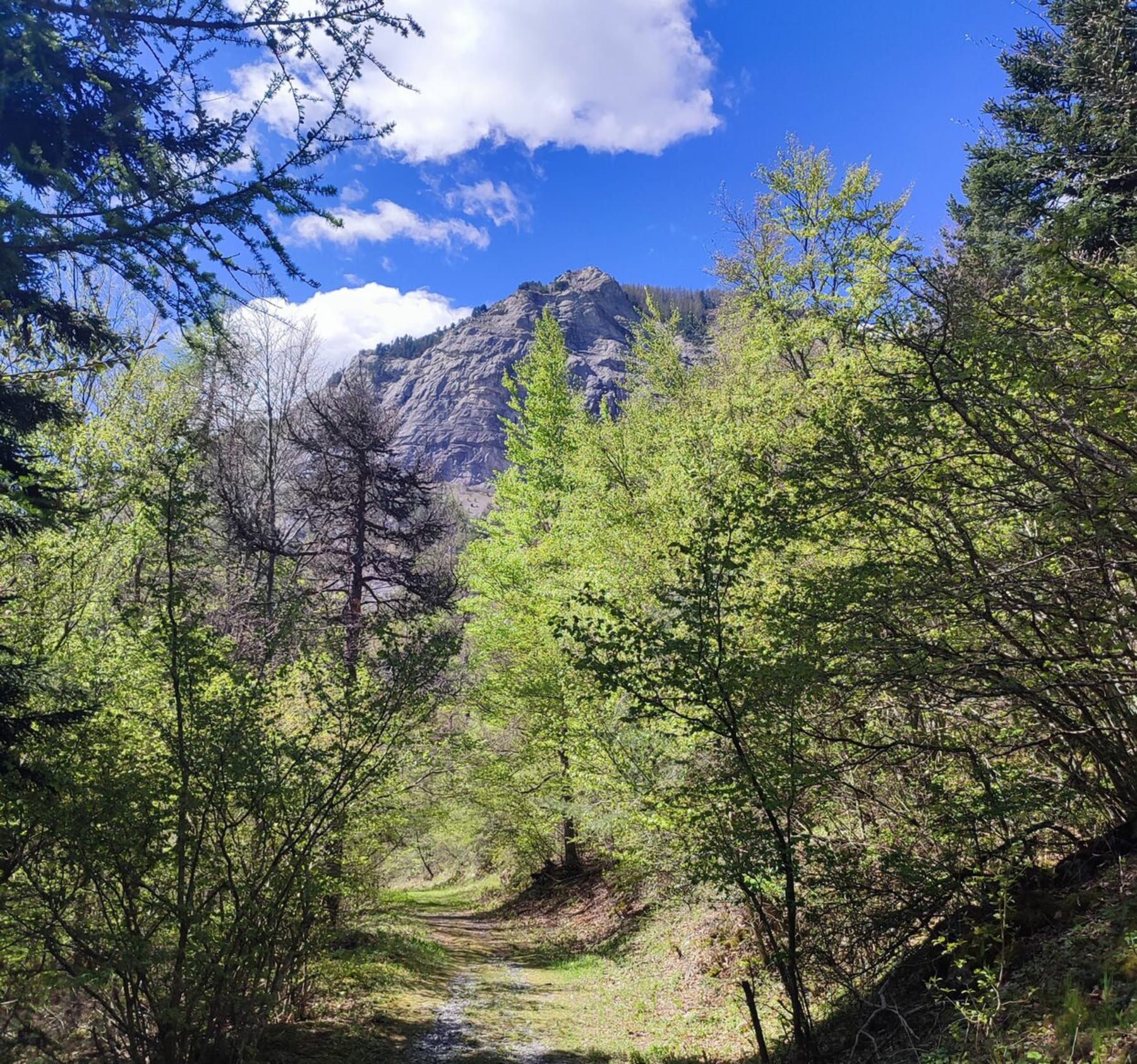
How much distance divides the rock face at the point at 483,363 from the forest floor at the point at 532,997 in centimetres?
10896

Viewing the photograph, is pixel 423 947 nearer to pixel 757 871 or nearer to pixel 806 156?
pixel 757 871

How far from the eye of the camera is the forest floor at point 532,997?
7.22 meters

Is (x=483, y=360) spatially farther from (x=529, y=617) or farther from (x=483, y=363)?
(x=529, y=617)

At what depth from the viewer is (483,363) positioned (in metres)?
142

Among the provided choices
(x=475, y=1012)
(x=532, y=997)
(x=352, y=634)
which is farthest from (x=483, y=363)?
(x=475, y=1012)

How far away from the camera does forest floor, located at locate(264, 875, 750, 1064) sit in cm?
722

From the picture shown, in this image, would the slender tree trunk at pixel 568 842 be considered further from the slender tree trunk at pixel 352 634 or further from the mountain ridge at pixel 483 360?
the mountain ridge at pixel 483 360

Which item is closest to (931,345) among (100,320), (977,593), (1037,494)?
(1037,494)

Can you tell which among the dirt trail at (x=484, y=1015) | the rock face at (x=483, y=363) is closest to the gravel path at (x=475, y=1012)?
the dirt trail at (x=484, y=1015)

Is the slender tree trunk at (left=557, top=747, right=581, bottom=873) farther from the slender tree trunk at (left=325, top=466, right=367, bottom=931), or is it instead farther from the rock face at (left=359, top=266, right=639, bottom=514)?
the rock face at (left=359, top=266, right=639, bottom=514)

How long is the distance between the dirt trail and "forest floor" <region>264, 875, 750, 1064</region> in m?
0.03

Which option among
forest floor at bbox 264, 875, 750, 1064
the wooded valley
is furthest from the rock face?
the wooded valley

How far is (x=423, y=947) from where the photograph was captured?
11.9 meters

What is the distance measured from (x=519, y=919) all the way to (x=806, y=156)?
60.2 feet
